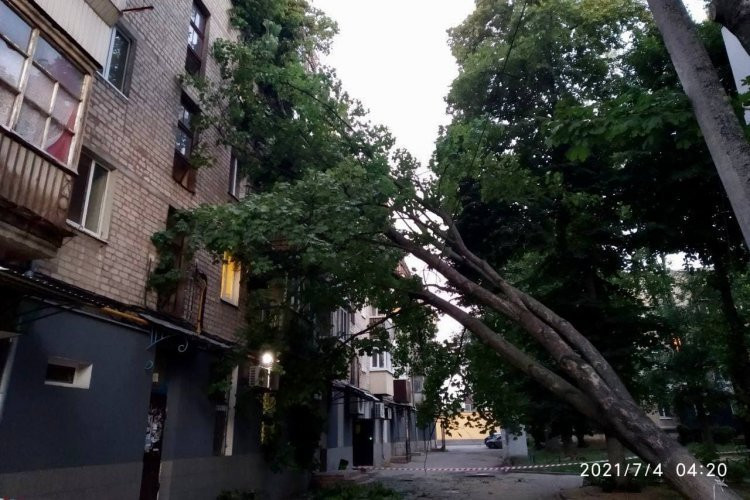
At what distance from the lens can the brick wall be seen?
784 centimetres

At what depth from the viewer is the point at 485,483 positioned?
1736 centimetres

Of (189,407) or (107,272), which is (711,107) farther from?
(189,407)

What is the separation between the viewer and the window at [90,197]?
777cm

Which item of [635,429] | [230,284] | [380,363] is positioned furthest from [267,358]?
[380,363]

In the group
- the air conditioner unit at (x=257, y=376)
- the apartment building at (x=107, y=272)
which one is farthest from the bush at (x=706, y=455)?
the apartment building at (x=107, y=272)

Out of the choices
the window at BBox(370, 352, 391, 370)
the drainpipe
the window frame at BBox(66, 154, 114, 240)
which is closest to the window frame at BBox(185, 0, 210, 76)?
the window frame at BBox(66, 154, 114, 240)

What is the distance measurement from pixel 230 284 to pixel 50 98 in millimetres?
6987

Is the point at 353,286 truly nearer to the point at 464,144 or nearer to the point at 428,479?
the point at 464,144

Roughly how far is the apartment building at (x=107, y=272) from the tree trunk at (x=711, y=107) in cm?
706

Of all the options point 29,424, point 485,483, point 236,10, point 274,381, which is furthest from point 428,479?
point 236,10

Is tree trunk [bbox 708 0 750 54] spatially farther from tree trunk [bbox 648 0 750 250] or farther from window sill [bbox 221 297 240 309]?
window sill [bbox 221 297 240 309]

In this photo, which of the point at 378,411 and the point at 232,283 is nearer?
the point at 232,283

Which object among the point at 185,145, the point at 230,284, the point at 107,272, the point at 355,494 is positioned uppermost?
the point at 185,145

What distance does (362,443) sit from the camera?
82.3ft
